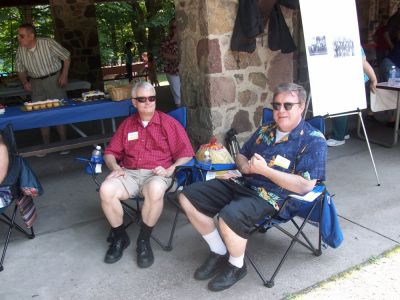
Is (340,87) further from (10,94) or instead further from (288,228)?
(10,94)

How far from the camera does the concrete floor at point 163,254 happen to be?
231 cm

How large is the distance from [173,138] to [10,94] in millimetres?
4715

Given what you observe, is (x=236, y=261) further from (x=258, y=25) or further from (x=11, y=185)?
(x=258, y=25)

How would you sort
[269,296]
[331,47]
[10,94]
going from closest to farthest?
[269,296], [331,47], [10,94]

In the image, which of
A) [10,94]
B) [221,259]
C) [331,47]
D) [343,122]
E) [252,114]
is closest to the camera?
[221,259]

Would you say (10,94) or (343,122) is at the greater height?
(10,94)

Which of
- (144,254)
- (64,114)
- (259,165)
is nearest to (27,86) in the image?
(64,114)

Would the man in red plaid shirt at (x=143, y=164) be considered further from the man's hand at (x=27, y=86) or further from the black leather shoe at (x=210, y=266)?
the man's hand at (x=27, y=86)

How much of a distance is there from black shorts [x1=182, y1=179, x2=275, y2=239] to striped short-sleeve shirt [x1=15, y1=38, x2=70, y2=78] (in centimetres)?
291

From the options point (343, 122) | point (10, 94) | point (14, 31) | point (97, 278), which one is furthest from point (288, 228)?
point (14, 31)

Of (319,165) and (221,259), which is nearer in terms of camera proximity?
(319,165)

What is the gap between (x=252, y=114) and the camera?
144 inches

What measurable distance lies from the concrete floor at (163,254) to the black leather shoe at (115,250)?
3cm

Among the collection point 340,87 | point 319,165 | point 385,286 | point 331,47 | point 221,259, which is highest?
point 331,47
